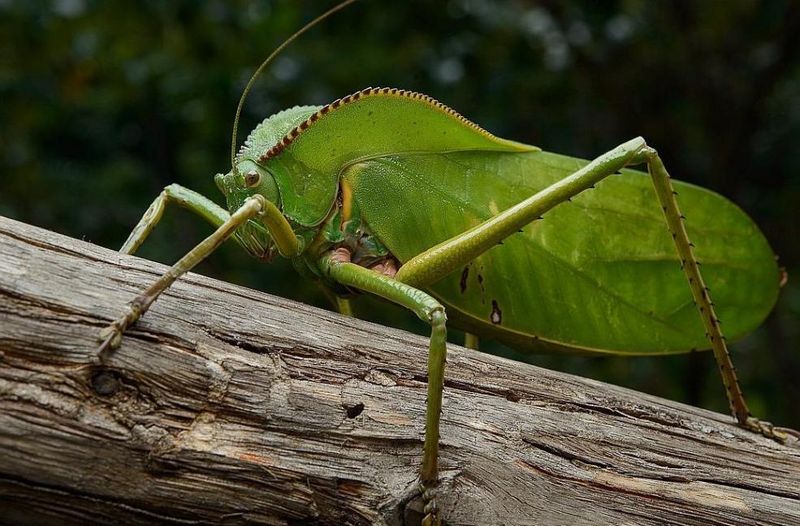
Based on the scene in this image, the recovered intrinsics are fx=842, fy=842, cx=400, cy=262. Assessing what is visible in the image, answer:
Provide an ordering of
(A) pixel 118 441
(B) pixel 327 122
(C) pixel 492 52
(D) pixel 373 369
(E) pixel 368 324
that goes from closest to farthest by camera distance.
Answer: (A) pixel 118 441 → (D) pixel 373 369 → (E) pixel 368 324 → (B) pixel 327 122 → (C) pixel 492 52

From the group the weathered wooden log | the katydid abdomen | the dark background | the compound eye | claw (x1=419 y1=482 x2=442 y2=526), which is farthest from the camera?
the dark background

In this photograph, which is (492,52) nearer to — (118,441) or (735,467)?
(735,467)

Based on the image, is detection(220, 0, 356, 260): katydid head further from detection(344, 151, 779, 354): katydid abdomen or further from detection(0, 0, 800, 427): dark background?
detection(0, 0, 800, 427): dark background

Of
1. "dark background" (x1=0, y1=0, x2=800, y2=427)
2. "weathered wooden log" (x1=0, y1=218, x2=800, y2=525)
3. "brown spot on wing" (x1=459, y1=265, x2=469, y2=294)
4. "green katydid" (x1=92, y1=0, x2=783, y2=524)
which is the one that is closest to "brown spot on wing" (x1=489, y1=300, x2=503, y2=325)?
"green katydid" (x1=92, y1=0, x2=783, y2=524)

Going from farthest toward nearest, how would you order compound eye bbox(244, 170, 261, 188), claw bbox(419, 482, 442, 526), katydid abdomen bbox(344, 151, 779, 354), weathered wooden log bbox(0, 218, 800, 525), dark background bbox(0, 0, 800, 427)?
1. dark background bbox(0, 0, 800, 427)
2. katydid abdomen bbox(344, 151, 779, 354)
3. compound eye bbox(244, 170, 261, 188)
4. claw bbox(419, 482, 442, 526)
5. weathered wooden log bbox(0, 218, 800, 525)

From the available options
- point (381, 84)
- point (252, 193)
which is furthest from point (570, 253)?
point (381, 84)

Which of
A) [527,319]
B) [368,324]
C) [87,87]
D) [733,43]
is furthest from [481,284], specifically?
[733,43]

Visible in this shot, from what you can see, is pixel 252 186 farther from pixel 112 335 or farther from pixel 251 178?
pixel 112 335
